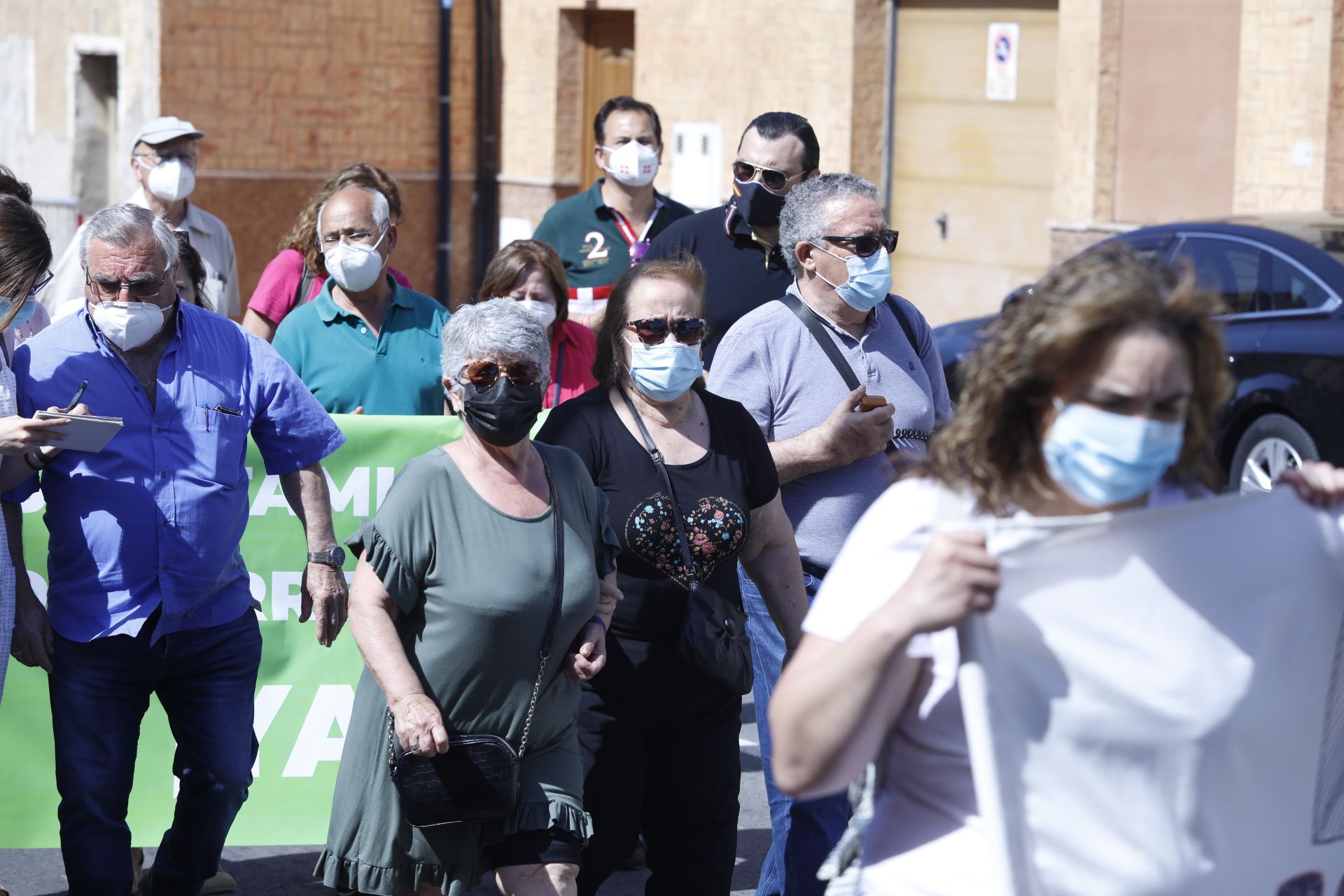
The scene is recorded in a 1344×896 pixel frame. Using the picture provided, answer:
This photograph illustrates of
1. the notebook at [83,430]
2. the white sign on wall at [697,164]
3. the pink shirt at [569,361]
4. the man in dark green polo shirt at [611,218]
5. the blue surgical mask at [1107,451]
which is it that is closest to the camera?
the blue surgical mask at [1107,451]

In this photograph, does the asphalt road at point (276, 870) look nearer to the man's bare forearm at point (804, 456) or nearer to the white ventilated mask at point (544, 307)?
the man's bare forearm at point (804, 456)

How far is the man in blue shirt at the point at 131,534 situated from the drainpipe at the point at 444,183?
15952 mm

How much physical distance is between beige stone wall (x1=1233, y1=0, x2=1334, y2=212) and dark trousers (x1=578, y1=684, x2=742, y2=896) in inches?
403

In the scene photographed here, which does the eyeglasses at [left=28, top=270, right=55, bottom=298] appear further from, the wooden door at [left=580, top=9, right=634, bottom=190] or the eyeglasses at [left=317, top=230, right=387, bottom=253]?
the wooden door at [left=580, top=9, right=634, bottom=190]

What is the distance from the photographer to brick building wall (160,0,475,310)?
18.8 metres

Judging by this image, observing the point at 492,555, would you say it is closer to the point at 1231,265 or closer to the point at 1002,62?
the point at 1231,265

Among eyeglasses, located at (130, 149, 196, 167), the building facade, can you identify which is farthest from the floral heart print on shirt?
the building facade

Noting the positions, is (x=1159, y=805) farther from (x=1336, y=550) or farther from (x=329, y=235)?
(x=329, y=235)

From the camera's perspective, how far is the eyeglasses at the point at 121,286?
4.50 meters

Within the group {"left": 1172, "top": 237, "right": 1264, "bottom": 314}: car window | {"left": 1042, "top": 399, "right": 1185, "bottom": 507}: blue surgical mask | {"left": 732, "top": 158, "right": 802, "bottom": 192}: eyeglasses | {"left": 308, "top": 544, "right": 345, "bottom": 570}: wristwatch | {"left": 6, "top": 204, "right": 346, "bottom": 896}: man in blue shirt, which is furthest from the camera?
{"left": 1172, "top": 237, "right": 1264, "bottom": 314}: car window

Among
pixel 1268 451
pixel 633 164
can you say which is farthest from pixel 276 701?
pixel 1268 451

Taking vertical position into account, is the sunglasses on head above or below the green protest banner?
above

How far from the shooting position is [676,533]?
445 centimetres

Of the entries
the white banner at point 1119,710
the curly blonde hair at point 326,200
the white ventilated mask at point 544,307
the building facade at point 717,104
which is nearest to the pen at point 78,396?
the white ventilated mask at point 544,307
